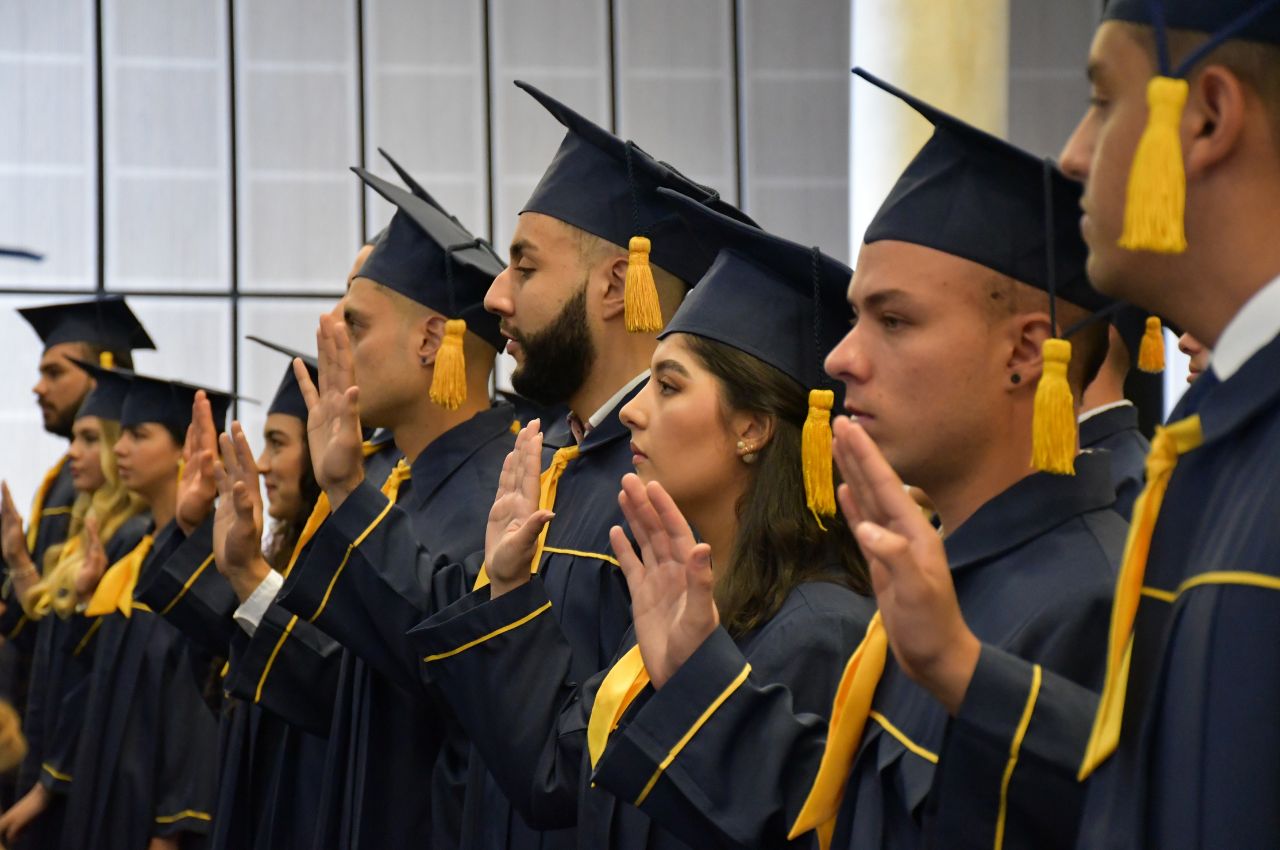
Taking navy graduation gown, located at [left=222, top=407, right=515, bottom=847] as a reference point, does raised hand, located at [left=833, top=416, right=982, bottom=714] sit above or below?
above

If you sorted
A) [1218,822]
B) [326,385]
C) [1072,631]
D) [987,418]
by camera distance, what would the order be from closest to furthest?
[1218,822], [1072,631], [987,418], [326,385]

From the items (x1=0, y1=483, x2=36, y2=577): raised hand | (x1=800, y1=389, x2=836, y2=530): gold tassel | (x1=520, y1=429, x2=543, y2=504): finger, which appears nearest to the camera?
(x1=800, y1=389, x2=836, y2=530): gold tassel

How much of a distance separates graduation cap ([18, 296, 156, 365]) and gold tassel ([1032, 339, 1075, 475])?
241 inches

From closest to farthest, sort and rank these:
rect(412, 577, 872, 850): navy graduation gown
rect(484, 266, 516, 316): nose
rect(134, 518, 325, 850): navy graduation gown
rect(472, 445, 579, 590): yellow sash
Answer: rect(412, 577, 872, 850): navy graduation gown, rect(472, 445, 579, 590): yellow sash, rect(484, 266, 516, 316): nose, rect(134, 518, 325, 850): navy graduation gown

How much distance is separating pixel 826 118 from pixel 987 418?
8.66 m

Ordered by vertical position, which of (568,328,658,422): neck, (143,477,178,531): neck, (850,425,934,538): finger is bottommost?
(143,477,178,531): neck

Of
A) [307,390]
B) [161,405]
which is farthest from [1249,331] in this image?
[161,405]

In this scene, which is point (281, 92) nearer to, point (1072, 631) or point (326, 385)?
point (326, 385)

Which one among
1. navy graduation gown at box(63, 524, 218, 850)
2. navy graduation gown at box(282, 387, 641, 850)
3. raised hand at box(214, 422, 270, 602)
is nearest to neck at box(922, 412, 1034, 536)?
navy graduation gown at box(282, 387, 641, 850)

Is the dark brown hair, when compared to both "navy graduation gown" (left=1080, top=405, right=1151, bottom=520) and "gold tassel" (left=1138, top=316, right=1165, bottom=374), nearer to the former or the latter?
"gold tassel" (left=1138, top=316, right=1165, bottom=374)

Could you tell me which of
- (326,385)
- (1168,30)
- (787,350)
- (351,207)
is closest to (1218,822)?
(1168,30)

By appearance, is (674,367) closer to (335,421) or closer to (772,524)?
(772,524)

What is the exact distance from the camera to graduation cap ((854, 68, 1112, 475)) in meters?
2.08

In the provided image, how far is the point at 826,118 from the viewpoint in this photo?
10.5 m
